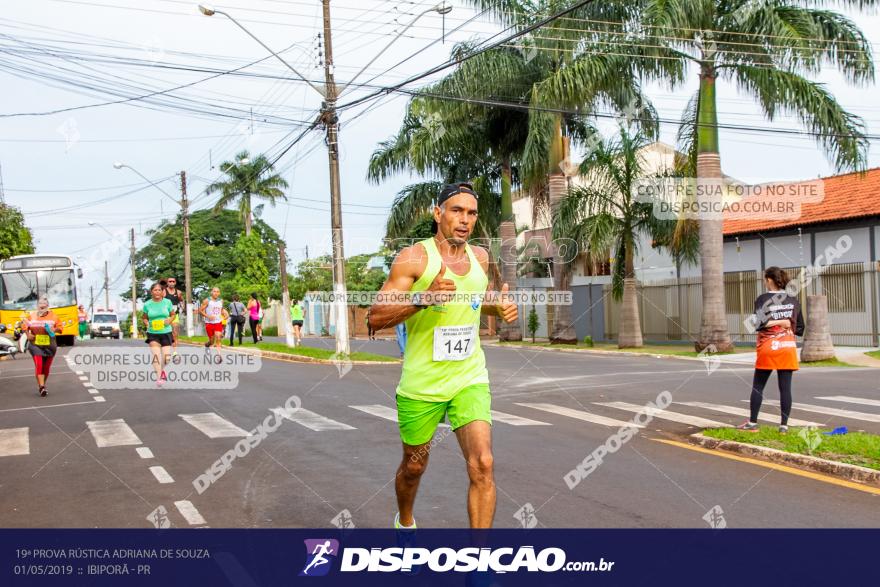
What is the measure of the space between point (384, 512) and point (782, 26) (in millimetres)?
18906

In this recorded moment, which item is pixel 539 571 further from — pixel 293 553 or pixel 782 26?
pixel 782 26

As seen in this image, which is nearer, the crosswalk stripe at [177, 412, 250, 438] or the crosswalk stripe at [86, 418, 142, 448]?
the crosswalk stripe at [86, 418, 142, 448]

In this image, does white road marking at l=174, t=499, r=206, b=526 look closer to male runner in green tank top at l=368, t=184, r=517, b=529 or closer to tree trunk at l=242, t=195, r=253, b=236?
male runner in green tank top at l=368, t=184, r=517, b=529

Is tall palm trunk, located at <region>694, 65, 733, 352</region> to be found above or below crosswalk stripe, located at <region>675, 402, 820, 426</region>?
above

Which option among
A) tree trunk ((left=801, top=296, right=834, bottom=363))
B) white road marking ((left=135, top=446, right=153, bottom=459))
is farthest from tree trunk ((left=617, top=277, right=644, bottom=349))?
white road marking ((left=135, top=446, right=153, bottom=459))

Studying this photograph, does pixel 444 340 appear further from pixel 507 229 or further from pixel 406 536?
pixel 507 229

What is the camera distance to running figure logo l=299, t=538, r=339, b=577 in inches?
196

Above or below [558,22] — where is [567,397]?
below

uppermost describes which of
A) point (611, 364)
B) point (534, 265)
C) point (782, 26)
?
point (782, 26)

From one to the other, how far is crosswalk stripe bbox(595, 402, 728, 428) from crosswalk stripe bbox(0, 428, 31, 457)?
747 centimetres

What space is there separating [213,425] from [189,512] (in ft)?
15.0

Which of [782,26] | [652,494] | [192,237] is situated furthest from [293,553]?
[192,237]

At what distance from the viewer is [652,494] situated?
6801mm

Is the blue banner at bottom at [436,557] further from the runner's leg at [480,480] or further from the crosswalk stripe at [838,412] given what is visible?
the crosswalk stripe at [838,412]
